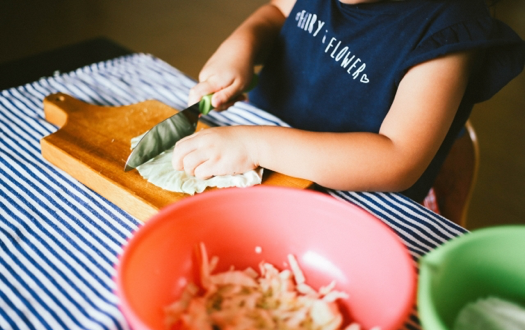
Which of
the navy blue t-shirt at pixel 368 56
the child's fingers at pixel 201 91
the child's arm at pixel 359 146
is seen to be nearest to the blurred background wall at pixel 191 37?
the navy blue t-shirt at pixel 368 56

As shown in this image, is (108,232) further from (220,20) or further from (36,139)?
(220,20)

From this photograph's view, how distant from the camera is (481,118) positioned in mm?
1759

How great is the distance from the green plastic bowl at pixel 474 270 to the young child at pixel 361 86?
23 cm

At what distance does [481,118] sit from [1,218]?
1855 mm

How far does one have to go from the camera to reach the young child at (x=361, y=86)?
1.76 feet

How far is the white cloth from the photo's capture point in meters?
0.51

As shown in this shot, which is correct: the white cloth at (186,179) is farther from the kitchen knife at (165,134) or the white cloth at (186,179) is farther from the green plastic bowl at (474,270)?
the green plastic bowl at (474,270)

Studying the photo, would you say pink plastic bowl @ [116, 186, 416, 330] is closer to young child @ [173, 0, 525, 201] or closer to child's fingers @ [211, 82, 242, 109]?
young child @ [173, 0, 525, 201]

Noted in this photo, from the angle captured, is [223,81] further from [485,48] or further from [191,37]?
[191,37]

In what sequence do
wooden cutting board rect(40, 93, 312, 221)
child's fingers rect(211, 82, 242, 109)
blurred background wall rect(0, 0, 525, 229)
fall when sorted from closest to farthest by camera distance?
wooden cutting board rect(40, 93, 312, 221) → child's fingers rect(211, 82, 242, 109) → blurred background wall rect(0, 0, 525, 229)

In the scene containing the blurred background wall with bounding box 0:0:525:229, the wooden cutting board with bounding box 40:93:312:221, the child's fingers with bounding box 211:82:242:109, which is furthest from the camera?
the blurred background wall with bounding box 0:0:525:229

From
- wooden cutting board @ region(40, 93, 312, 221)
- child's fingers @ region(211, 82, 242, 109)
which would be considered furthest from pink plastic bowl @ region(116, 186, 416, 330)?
child's fingers @ region(211, 82, 242, 109)

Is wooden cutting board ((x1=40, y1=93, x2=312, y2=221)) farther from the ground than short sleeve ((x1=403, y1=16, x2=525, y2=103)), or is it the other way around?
short sleeve ((x1=403, y1=16, x2=525, y2=103))

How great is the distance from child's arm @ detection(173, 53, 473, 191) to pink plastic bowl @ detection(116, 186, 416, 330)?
0.49 ft
